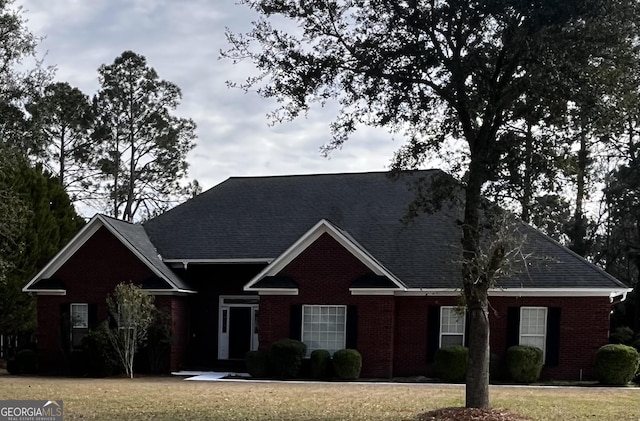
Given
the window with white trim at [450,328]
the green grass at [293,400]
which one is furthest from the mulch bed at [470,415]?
the window with white trim at [450,328]

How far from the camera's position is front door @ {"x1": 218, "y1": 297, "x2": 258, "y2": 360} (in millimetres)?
25656

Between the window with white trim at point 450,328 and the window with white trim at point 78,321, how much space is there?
1181cm

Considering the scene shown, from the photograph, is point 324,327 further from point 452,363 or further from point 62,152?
point 62,152

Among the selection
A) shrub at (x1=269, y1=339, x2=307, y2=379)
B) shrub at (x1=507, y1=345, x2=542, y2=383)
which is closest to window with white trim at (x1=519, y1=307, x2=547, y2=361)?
shrub at (x1=507, y1=345, x2=542, y2=383)

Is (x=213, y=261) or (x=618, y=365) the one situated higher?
(x=213, y=261)

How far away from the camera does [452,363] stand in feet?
71.1

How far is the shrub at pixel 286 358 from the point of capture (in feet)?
72.7

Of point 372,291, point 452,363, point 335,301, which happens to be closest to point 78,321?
point 335,301

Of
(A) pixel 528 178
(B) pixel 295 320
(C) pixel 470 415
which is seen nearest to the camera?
(C) pixel 470 415

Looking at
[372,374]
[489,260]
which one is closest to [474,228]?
[489,260]

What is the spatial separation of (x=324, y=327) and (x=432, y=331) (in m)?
3.37

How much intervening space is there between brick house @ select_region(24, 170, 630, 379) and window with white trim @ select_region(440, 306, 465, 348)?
0.03 metres

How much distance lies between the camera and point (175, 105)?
147 ft

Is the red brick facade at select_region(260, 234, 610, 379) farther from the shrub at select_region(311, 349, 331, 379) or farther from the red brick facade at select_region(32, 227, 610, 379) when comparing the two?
the shrub at select_region(311, 349, 331, 379)
